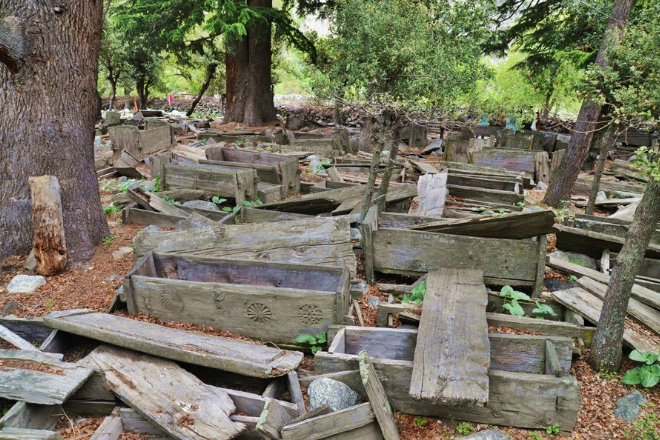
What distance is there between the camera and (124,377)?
159 inches

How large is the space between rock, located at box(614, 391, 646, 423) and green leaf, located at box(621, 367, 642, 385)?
15 centimetres

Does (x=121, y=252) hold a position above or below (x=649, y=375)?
above

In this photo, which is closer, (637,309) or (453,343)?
(453,343)

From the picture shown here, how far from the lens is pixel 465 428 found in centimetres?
395

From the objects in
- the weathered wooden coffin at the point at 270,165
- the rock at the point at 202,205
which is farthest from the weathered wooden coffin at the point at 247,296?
the weathered wooden coffin at the point at 270,165

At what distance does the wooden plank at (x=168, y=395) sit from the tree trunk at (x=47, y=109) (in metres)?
2.82

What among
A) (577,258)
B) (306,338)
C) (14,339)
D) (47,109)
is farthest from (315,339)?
(47,109)

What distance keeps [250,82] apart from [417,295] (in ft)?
59.2

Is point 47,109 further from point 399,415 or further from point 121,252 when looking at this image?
point 399,415

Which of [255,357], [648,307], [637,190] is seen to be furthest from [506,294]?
[637,190]

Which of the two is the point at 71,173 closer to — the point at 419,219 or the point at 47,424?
the point at 47,424

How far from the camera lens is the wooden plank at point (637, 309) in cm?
494

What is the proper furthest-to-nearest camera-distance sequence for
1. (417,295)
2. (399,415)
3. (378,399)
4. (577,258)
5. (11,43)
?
(577,258) → (11,43) → (417,295) → (399,415) → (378,399)

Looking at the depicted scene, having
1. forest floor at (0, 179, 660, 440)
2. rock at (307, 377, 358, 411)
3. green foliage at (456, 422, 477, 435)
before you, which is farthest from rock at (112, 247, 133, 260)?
green foliage at (456, 422, 477, 435)
